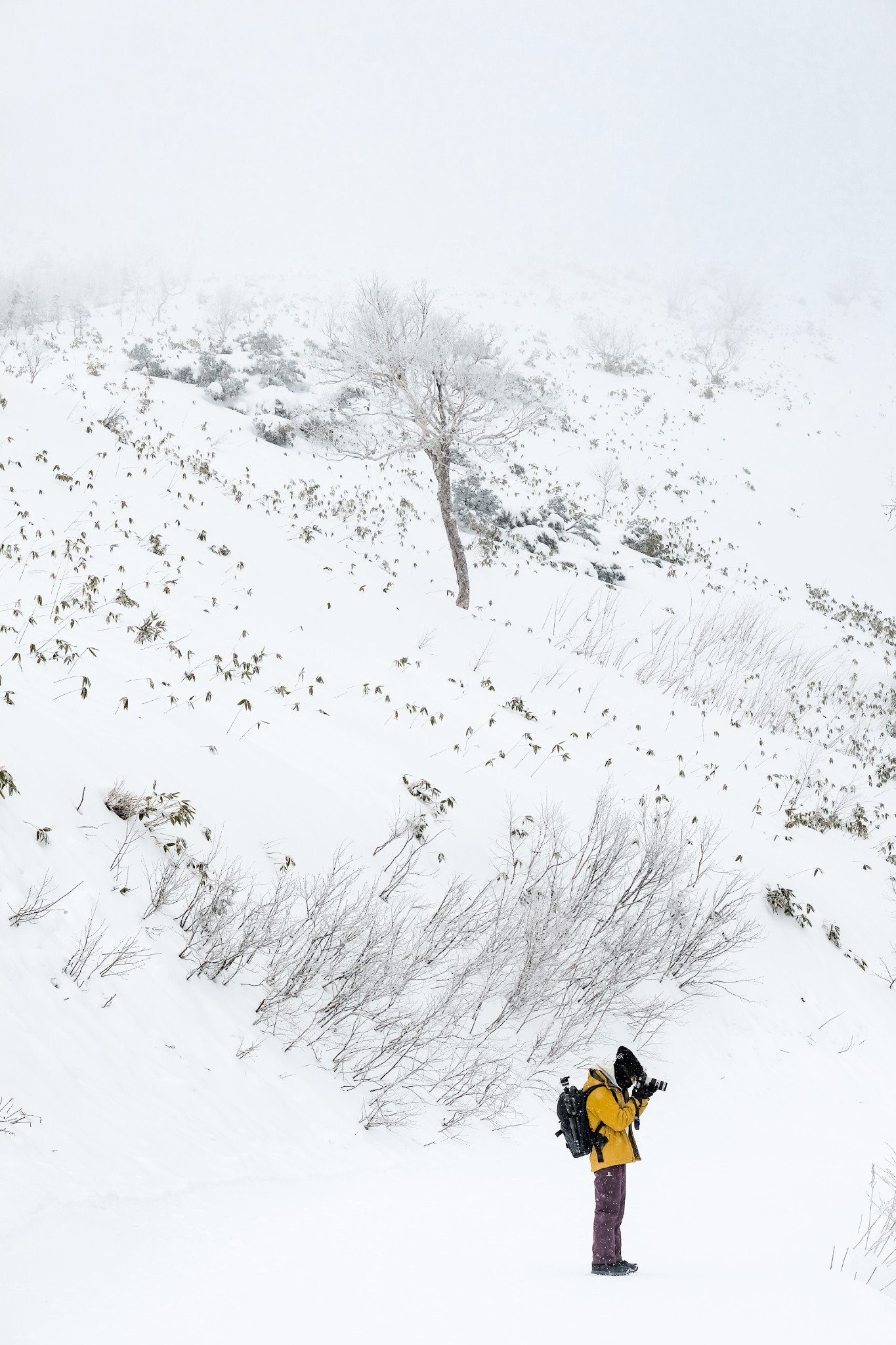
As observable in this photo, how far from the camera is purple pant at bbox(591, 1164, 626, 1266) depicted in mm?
3281

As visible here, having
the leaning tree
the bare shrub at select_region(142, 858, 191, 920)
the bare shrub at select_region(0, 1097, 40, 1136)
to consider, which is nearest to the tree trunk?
the leaning tree

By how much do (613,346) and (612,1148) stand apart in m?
47.8

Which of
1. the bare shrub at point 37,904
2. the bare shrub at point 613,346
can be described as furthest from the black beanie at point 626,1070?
the bare shrub at point 613,346

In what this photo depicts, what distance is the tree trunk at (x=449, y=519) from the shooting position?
14766mm

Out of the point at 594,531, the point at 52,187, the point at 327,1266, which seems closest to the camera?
the point at 327,1266

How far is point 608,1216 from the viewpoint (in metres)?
3.28

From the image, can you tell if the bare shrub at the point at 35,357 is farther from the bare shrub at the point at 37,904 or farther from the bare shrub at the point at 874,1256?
the bare shrub at the point at 874,1256

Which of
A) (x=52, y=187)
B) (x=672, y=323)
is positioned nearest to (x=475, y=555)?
(x=672, y=323)

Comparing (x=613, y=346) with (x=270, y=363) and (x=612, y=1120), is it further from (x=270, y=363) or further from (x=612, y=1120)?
(x=612, y=1120)

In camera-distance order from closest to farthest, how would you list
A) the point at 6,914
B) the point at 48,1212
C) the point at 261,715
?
1. the point at 48,1212
2. the point at 6,914
3. the point at 261,715

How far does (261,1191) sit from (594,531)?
23.0 m

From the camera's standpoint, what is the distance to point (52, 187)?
235 ft

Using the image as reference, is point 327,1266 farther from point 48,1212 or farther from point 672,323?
point 672,323

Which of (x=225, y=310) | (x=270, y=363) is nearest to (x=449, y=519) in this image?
(x=270, y=363)
